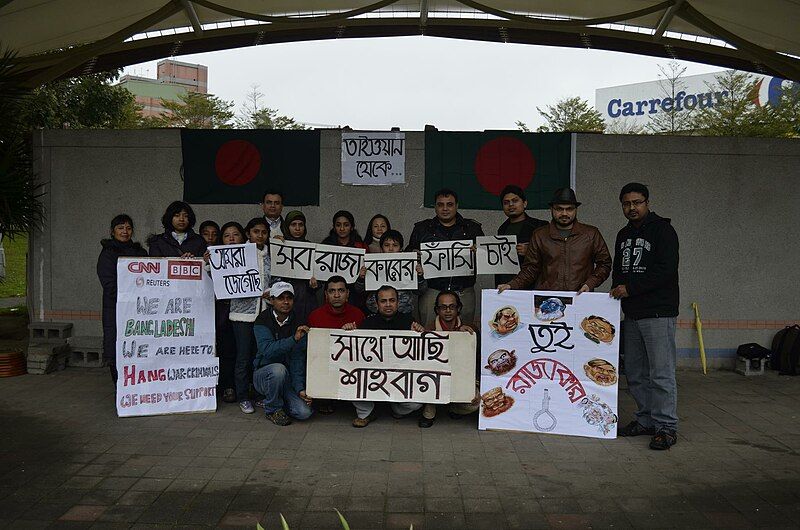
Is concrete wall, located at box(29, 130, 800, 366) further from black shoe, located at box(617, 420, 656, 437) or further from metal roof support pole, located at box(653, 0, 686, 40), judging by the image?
black shoe, located at box(617, 420, 656, 437)

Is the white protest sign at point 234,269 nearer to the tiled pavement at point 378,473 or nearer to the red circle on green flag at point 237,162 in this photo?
the tiled pavement at point 378,473

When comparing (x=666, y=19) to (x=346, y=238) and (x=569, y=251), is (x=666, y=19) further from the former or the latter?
(x=346, y=238)

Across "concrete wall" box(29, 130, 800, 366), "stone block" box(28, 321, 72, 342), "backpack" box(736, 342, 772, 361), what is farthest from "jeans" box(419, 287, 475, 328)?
"stone block" box(28, 321, 72, 342)

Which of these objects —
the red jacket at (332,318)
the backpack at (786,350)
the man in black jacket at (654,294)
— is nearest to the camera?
the man in black jacket at (654,294)

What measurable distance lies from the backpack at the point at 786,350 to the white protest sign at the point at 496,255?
4.22 metres

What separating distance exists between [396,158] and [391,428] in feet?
12.5

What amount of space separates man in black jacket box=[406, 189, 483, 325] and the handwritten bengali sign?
0.85 metres

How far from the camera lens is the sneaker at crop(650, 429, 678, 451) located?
17.7 feet

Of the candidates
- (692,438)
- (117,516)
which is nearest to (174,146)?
(117,516)

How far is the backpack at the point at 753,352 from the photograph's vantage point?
26.8 feet

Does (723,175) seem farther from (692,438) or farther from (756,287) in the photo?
(692,438)

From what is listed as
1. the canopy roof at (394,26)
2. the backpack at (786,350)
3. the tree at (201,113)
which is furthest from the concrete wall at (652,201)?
the tree at (201,113)

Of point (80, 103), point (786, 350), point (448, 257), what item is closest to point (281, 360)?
point (448, 257)

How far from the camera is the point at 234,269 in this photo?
637 centimetres
